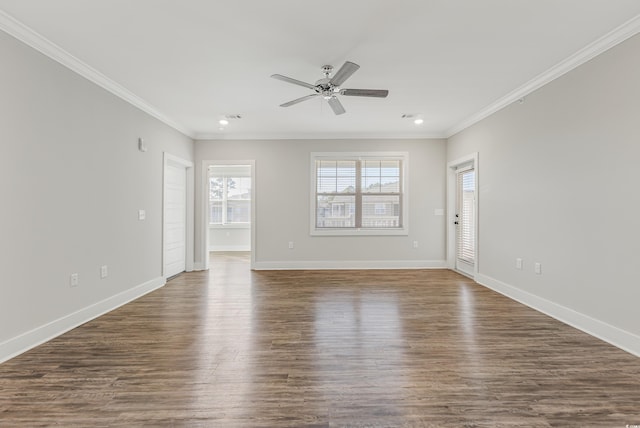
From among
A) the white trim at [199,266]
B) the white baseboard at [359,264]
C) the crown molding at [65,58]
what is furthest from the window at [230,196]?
the crown molding at [65,58]

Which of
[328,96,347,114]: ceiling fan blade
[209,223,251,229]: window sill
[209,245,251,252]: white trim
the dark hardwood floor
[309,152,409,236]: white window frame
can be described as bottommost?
the dark hardwood floor

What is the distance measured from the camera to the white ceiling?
2281mm

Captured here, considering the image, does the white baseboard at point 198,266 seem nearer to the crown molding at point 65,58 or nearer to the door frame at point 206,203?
the door frame at point 206,203

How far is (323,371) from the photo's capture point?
7.25 ft

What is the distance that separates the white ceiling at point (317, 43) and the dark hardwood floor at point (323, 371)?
2666 millimetres

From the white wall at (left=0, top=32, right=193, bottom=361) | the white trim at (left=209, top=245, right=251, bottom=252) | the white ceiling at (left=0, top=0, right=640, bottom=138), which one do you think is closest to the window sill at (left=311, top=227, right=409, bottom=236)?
the white ceiling at (left=0, top=0, right=640, bottom=138)

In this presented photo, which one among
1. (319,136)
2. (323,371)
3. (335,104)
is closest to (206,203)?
(319,136)

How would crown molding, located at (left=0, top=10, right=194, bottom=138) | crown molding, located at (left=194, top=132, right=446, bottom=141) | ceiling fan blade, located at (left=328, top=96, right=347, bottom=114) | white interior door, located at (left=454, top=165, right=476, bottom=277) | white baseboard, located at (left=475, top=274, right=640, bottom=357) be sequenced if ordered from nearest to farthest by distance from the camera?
1. crown molding, located at (left=0, top=10, right=194, bottom=138)
2. white baseboard, located at (left=475, top=274, right=640, bottom=357)
3. ceiling fan blade, located at (left=328, top=96, right=347, bottom=114)
4. white interior door, located at (left=454, top=165, right=476, bottom=277)
5. crown molding, located at (left=194, top=132, right=446, bottom=141)

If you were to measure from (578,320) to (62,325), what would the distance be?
5050 millimetres

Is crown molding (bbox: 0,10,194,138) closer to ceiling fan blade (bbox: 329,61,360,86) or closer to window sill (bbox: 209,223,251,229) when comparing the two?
ceiling fan blade (bbox: 329,61,360,86)

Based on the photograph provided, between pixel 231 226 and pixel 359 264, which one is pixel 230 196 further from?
pixel 359 264

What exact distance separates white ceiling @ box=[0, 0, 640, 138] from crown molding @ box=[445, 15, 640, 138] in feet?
0.04

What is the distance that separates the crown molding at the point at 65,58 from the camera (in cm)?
242

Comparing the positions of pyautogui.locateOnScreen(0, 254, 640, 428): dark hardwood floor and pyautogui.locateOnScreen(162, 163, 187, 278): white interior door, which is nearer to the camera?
pyautogui.locateOnScreen(0, 254, 640, 428): dark hardwood floor
